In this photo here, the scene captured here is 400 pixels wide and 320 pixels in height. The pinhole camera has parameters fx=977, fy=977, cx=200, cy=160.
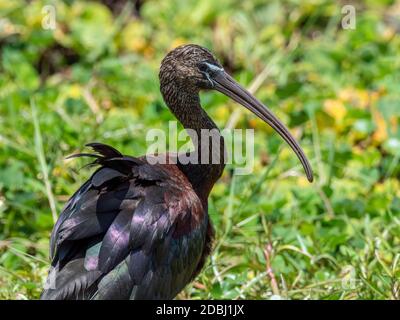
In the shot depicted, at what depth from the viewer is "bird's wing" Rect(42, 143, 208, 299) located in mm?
3783

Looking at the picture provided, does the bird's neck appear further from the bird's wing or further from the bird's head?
the bird's wing

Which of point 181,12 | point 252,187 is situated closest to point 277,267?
point 252,187

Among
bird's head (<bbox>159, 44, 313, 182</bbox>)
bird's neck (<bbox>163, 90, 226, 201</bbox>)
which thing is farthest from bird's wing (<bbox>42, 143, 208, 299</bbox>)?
bird's head (<bbox>159, 44, 313, 182</bbox>)

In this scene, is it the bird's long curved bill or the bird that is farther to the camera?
the bird's long curved bill

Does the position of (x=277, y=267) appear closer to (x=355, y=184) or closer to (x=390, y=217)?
(x=390, y=217)

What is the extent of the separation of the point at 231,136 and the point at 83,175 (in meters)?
1.07

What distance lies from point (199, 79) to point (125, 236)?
3.07 feet

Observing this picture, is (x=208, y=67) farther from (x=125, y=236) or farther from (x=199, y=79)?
(x=125, y=236)

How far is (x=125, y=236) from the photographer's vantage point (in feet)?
12.6

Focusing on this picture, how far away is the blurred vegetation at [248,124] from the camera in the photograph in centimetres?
475

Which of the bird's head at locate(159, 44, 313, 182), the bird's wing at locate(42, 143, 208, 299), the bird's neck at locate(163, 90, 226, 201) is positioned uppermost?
the bird's head at locate(159, 44, 313, 182)

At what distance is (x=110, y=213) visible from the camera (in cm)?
388

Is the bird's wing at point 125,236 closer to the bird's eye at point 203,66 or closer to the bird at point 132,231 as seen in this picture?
the bird at point 132,231

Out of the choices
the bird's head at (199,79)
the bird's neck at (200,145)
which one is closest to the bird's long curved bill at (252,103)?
the bird's head at (199,79)
